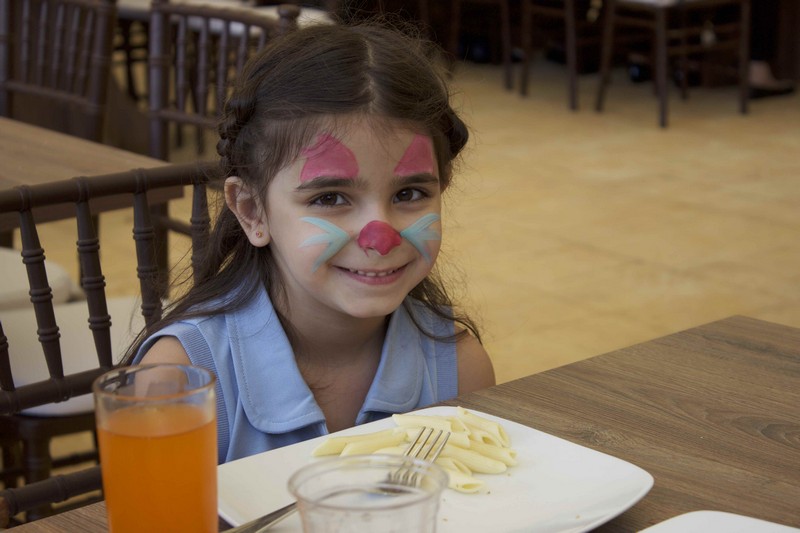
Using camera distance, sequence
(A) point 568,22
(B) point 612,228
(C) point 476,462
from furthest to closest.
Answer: (A) point 568,22 < (B) point 612,228 < (C) point 476,462

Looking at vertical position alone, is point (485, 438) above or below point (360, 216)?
below

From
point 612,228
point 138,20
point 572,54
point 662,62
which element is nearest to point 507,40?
point 572,54

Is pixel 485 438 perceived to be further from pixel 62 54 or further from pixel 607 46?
pixel 607 46

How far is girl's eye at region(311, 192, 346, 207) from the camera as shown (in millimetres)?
1179

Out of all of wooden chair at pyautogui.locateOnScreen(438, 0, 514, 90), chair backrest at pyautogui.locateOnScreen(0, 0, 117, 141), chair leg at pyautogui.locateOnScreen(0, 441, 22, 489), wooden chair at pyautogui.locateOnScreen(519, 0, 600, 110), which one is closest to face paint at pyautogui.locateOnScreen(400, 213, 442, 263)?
chair leg at pyautogui.locateOnScreen(0, 441, 22, 489)

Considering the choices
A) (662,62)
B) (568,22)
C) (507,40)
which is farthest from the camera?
(507,40)

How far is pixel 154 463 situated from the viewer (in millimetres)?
683

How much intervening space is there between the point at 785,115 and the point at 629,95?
938 millimetres

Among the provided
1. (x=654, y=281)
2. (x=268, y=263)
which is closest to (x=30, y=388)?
(x=268, y=263)

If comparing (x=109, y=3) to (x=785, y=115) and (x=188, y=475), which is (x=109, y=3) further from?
(x=785, y=115)

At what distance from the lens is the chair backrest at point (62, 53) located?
8.59ft

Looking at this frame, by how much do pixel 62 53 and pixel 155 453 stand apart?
2.27m

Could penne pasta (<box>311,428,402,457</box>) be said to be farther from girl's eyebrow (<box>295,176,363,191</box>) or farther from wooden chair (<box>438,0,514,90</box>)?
wooden chair (<box>438,0,514,90</box>)

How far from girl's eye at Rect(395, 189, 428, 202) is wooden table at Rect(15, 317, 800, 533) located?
0.75 feet
